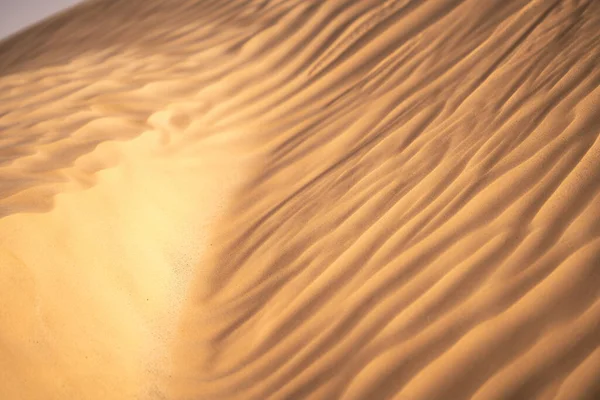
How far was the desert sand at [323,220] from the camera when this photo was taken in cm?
179

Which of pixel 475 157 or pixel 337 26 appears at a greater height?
pixel 337 26

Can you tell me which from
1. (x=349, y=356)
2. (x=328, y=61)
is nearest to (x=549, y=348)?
(x=349, y=356)

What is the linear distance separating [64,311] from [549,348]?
165 centimetres

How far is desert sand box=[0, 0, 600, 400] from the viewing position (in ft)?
5.88

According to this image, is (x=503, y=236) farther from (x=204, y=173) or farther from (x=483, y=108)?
(x=204, y=173)

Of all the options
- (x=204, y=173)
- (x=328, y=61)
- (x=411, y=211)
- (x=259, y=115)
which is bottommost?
(x=411, y=211)

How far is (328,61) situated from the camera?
12.9ft

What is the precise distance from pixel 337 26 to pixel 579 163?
8.09 feet

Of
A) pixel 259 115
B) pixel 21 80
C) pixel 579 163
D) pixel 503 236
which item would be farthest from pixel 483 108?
pixel 21 80

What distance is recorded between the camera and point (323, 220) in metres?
2.53

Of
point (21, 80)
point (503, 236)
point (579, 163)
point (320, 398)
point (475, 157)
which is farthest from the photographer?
point (21, 80)

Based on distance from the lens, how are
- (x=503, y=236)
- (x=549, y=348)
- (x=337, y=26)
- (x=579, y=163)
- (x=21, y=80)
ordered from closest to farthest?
(x=549, y=348)
(x=503, y=236)
(x=579, y=163)
(x=21, y=80)
(x=337, y=26)

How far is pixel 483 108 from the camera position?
2844 mm

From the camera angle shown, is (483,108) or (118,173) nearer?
(118,173)
